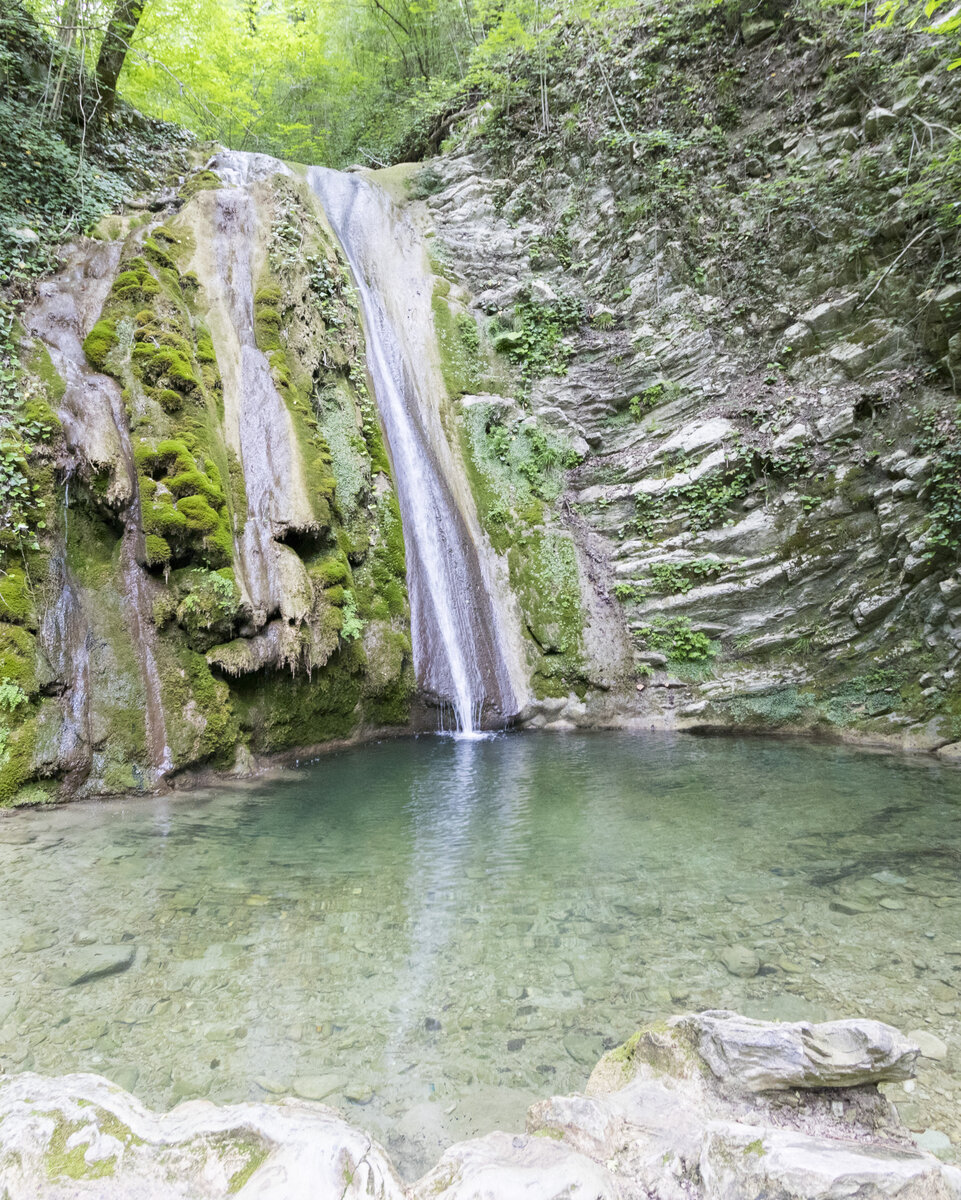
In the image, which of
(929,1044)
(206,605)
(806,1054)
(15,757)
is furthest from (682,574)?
(15,757)

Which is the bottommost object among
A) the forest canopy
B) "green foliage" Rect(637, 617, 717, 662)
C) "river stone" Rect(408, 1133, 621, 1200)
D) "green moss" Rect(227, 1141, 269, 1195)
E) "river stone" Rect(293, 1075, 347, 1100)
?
"river stone" Rect(293, 1075, 347, 1100)

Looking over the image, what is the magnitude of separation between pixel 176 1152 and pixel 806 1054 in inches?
69.1

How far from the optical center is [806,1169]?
1347mm

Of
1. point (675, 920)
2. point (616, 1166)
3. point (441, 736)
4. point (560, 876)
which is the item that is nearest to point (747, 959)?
point (675, 920)

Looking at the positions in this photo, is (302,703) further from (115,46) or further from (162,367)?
(115,46)

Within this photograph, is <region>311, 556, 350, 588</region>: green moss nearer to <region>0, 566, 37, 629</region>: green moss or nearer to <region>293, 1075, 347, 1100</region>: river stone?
<region>0, 566, 37, 629</region>: green moss

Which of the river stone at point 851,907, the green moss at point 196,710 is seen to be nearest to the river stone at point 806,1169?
the river stone at point 851,907

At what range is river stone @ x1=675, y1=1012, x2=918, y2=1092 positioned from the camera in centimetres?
167

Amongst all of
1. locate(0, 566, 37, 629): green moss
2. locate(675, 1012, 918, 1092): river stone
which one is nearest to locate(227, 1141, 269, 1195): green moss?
locate(675, 1012, 918, 1092): river stone

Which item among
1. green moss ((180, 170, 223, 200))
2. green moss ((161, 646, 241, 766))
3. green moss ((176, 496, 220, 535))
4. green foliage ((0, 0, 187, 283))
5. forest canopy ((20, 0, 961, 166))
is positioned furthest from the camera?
forest canopy ((20, 0, 961, 166))

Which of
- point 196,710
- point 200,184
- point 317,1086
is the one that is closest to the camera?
point 317,1086

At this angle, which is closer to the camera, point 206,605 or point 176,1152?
point 176,1152

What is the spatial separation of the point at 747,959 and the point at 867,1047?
1464 mm

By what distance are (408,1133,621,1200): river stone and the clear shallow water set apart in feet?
1.97
